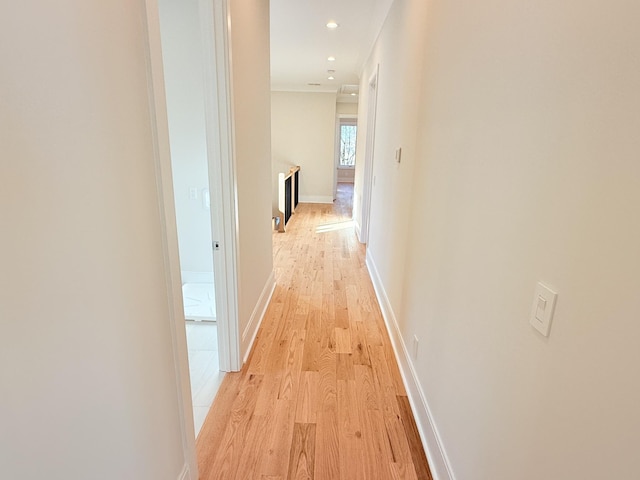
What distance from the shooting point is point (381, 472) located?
1590mm

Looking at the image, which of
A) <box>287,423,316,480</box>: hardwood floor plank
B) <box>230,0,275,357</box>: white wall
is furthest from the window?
<box>287,423,316,480</box>: hardwood floor plank

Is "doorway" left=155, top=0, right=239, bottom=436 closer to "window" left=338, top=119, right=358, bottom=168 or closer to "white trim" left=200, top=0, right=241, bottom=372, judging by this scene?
"white trim" left=200, top=0, right=241, bottom=372

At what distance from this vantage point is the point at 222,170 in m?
1.93

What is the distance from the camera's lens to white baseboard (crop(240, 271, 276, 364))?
2.38 meters

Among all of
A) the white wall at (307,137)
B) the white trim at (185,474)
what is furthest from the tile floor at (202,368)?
the white wall at (307,137)

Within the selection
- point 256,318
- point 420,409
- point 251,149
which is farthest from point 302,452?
point 251,149

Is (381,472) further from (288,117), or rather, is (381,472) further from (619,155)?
(288,117)

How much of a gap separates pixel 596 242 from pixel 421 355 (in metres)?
1.35

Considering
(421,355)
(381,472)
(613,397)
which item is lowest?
(381,472)

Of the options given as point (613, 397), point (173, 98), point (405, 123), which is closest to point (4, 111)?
point (613, 397)

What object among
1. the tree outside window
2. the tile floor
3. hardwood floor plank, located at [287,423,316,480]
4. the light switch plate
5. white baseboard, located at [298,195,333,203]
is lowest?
hardwood floor plank, located at [287,423,316,480]

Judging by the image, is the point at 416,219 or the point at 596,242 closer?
the point at 596,242

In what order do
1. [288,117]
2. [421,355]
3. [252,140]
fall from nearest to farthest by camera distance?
[421,355]
[252,140]
[288,117]

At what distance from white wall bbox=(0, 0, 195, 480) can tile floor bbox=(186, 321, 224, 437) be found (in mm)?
838
